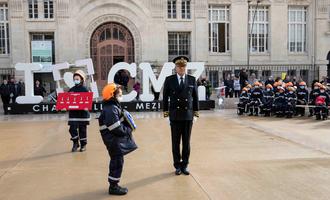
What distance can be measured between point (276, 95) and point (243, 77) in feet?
30.6

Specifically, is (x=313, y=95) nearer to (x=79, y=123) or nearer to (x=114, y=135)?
(x=79, y=123)

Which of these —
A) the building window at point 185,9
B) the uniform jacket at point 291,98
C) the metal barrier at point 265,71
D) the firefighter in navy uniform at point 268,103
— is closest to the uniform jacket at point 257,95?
the firefighter in navy uniform at point 268,103

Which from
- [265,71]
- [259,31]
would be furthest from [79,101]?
[259,31]

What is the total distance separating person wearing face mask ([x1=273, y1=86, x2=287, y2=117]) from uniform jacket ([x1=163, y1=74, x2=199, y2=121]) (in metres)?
10.6

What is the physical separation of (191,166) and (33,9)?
2448cm

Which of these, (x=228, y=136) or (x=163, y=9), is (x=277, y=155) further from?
(x=163, y=9)

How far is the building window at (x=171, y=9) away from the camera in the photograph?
30297mm

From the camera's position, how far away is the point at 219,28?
31609mm

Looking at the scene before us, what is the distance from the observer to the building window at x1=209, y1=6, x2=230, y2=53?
31391 millimetres

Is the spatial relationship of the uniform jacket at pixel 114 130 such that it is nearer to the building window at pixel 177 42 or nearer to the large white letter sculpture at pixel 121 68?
the large white letter sculpture at pixel 121 68

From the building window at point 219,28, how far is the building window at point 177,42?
2093 mm

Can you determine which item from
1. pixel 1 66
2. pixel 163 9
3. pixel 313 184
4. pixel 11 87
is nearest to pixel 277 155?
pixel 313 184

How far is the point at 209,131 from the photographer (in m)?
13.0

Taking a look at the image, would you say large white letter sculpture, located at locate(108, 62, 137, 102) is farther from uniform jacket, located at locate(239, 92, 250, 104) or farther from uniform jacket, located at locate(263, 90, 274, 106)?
uniform jacket, located at locate(263, 90, 274, 106)
